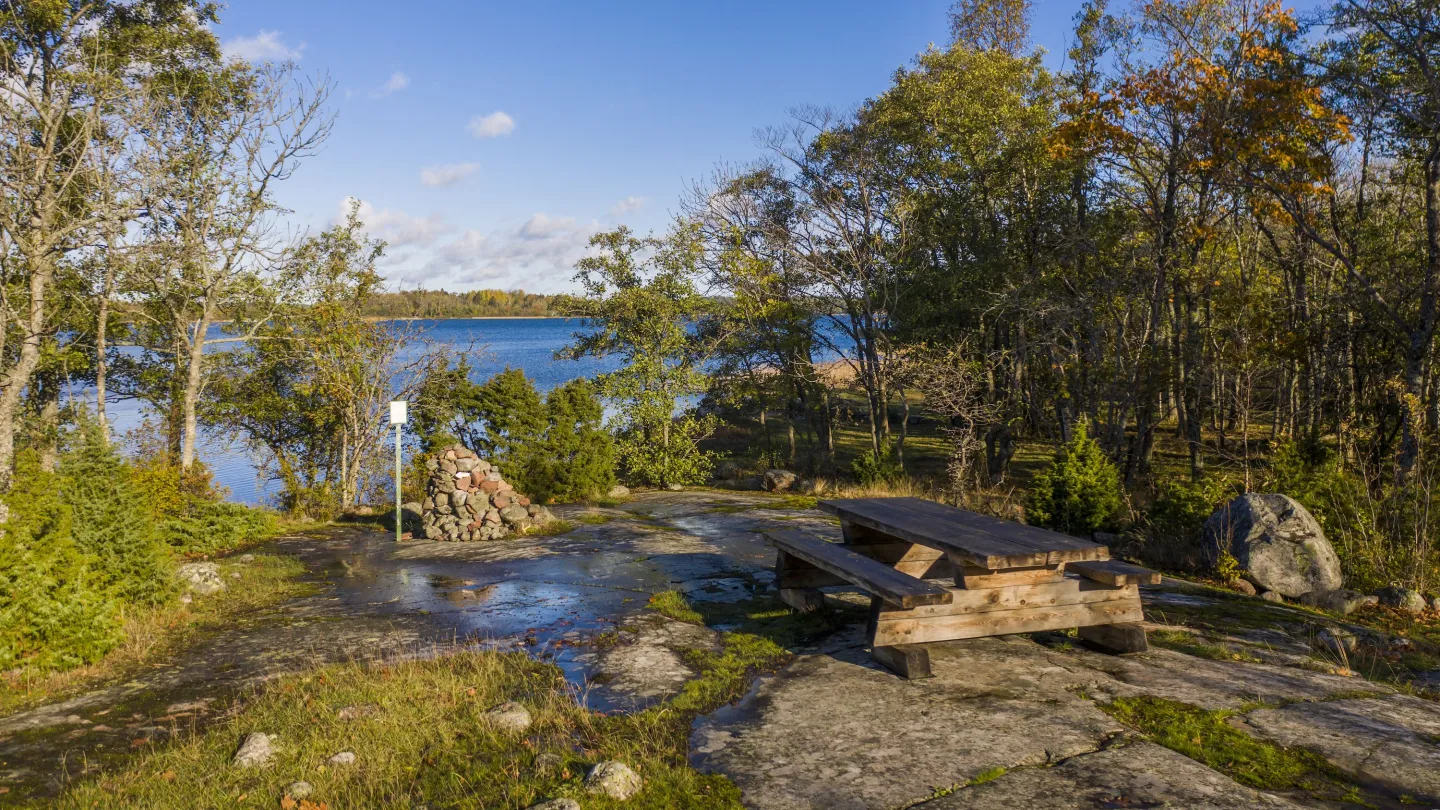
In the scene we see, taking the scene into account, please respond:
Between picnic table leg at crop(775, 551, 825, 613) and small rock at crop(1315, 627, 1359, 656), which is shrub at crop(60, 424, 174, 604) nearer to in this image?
picnic table leg at crop(775, 551, 825, 613)

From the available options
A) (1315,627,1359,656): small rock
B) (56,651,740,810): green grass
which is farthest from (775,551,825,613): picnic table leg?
(1315,627,1359,656): small rock

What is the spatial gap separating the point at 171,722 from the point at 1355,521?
1248 cm

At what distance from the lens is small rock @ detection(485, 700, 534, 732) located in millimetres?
5102

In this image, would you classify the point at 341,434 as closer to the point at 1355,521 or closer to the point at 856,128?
the point at 856,128

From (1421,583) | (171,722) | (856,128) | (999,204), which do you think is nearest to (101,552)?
(171,722)

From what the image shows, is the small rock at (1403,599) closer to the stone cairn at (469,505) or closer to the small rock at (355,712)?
the small rock at (355,712)

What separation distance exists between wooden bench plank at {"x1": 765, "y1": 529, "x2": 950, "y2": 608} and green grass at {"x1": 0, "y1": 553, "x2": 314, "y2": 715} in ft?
17.9

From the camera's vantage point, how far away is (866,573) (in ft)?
20.2

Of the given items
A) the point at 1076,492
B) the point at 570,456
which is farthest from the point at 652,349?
the point at 1076,492

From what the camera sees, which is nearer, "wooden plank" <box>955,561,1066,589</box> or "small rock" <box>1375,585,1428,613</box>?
"wooden plank" <box>955,561,1066,589</box>

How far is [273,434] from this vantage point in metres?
20.3

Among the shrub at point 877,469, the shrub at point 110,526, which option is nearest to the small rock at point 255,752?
the shrub at point 110,526

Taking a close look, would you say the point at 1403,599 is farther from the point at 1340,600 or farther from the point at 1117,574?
the point at 1117,574

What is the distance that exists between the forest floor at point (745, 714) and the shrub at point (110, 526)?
1.14 metres
